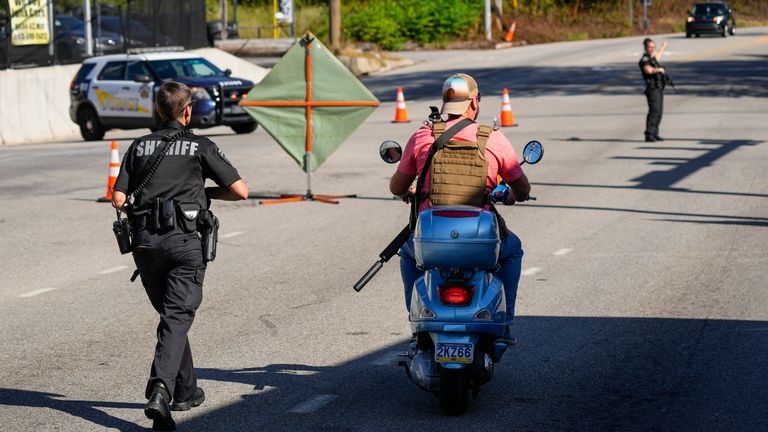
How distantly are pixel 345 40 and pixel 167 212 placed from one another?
51094 millimetres

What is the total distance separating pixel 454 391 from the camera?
255 inches

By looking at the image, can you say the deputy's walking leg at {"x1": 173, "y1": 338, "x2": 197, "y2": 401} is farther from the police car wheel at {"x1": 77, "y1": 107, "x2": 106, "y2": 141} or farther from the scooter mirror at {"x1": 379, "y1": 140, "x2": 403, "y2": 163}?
the police car wheel at {"x1": 77, "y1": 107, "x2": 106, "y2": 141}

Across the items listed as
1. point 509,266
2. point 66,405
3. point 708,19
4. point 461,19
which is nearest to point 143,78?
point 66,405

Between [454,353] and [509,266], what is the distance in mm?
750

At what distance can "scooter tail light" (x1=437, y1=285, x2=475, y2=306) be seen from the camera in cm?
637

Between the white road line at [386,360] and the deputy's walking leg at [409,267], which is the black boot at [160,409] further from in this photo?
the white road line at [386,360]

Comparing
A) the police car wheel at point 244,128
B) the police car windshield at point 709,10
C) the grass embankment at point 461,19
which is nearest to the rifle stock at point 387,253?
the police car wheel at point 244,128

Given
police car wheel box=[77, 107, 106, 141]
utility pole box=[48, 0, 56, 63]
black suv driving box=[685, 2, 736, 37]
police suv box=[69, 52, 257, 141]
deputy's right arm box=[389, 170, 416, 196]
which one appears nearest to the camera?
deputy's right arm box=[389, 170, 416, 196]

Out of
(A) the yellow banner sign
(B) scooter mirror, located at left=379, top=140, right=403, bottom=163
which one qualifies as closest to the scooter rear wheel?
(B) scooter mirror, located at left=379, top=140, right=403, bottom=163

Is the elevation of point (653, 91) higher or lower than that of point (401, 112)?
higher

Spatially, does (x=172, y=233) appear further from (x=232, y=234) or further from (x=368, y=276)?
(x=232, y=234)

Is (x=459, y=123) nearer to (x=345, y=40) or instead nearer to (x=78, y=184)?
(x=78, y=184)

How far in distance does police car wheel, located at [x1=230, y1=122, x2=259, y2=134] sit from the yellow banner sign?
6526 millimetres

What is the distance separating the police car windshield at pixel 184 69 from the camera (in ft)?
85.2
